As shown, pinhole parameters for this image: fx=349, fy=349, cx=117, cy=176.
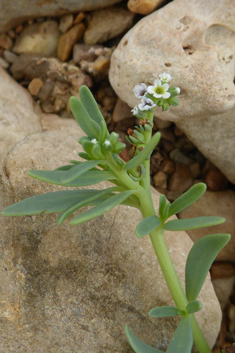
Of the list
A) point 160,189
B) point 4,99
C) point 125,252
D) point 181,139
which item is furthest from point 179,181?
point 4,99

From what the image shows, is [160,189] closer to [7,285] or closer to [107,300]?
[107,300]

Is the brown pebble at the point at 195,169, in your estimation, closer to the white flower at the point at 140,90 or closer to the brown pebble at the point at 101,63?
the brown pebble at the point at 101,63

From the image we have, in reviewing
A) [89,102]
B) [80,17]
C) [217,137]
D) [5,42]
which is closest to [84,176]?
[89,102]

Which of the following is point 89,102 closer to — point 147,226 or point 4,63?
point 147,226

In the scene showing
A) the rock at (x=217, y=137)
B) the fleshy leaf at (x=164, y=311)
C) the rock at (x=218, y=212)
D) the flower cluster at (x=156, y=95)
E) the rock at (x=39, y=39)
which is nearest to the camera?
the fleshy leaf at (x=164, y=311)

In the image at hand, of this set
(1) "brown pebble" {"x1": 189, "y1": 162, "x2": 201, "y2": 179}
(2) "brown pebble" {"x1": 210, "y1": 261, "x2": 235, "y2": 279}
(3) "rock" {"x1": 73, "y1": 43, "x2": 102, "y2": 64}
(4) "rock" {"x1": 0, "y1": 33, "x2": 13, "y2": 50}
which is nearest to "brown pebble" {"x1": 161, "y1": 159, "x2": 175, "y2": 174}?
(1) "brown pebble" {"x1": 189, "y1": 162, "x2": 201, "y2": 179}

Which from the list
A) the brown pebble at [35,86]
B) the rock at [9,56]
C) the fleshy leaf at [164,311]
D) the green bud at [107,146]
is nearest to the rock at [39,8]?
the rock at [9,56]

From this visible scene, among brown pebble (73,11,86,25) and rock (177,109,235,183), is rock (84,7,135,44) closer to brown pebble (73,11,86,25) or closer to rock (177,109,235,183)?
brown pebble (73,11,86,25)
